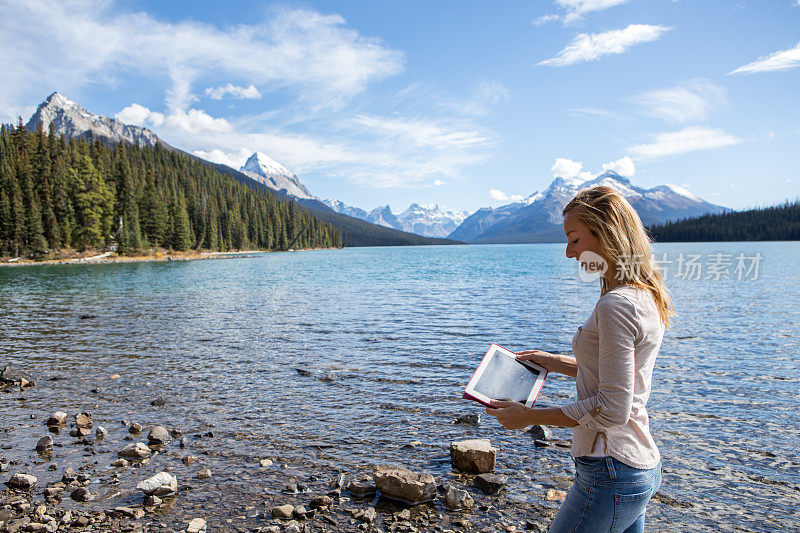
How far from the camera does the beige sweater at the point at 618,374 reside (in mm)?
2803

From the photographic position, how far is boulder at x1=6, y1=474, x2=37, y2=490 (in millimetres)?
7723

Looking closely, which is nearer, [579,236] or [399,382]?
[579,236]

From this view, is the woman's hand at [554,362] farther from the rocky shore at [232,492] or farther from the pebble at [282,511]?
the pebble at [282,511]

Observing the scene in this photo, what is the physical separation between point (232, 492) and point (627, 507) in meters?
6.69

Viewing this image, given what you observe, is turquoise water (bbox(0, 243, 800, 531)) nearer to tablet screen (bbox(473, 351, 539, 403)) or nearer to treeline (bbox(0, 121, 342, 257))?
tablet screen (bbox(473, 351, 539, 403))

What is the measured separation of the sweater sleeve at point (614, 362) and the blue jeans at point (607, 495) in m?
0.36

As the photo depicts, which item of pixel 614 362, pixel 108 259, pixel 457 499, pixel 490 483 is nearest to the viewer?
pixel 614 362

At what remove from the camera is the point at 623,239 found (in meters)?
3.11

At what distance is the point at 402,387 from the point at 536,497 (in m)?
6.47

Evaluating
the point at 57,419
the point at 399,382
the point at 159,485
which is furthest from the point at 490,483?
the point at 57,419

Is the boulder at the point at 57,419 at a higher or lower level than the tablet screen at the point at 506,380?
lower

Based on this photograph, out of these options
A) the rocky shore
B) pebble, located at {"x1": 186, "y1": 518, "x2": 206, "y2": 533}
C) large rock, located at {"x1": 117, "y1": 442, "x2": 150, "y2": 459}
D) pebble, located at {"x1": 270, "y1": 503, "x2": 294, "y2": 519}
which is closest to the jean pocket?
the rocky shore

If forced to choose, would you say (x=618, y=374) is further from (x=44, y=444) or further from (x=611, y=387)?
(x=44, y=444)

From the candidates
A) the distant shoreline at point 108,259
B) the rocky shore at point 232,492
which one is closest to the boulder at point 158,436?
the rocky shore at point 232,492
